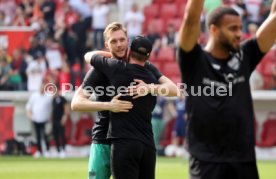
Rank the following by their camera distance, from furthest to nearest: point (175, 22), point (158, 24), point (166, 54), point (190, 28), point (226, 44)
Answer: point (158, 24) → point (175, 22) → point (166, 54) → point (226, 44) → point (190, 28)

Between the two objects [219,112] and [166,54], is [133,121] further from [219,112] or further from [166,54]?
[166,54]

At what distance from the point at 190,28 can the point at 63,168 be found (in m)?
13.6

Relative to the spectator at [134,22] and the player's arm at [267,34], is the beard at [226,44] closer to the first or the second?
the player's arm at [267,34]

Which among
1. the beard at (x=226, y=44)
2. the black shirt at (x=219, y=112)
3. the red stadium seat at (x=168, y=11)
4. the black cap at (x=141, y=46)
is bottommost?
the black shirt at (x=219, y=112)

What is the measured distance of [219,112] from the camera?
6520mm

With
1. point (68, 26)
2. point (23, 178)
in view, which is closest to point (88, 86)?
point (23, 178)

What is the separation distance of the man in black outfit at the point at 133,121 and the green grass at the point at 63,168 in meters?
7.94

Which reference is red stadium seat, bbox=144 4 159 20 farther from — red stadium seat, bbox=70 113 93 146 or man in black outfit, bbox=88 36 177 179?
man in black outfit, bbox=88 36 177 179

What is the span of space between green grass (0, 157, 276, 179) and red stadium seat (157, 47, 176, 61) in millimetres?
4256

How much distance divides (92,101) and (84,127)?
16.6m

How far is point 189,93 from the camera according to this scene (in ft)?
21.5

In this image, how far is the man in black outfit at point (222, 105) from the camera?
6.46 meters

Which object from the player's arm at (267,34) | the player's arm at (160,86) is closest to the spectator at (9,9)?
the player's arm at (160,86)

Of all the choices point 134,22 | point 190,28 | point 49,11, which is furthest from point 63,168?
point 190,28
